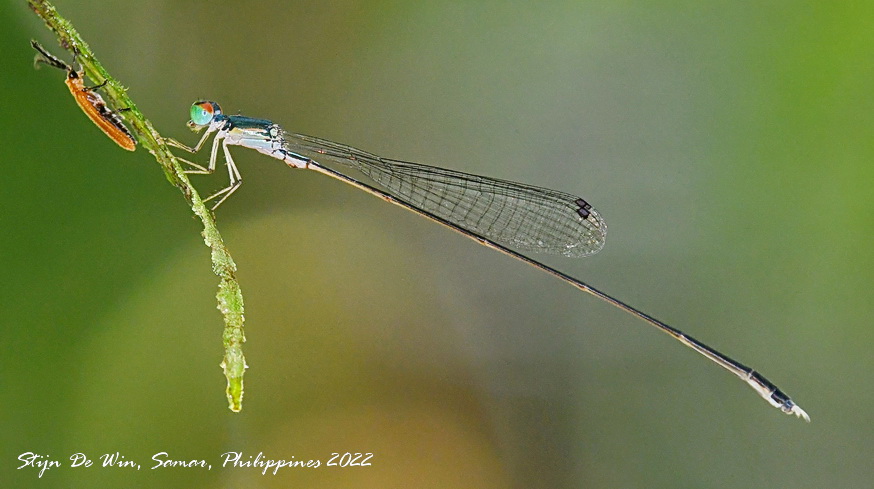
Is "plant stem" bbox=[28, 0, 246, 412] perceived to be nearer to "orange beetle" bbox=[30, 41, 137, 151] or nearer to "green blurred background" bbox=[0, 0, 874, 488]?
"orange beetle" bbox=[30, 41, 137, 151]

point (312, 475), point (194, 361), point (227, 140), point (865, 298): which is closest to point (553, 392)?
point (312, 475)

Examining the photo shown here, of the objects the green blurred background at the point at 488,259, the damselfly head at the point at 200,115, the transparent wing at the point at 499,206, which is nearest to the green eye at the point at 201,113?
the damselfly head at the point at 200,115

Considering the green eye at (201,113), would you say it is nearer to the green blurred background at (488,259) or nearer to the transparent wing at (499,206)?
the green blurred background at (488,259)

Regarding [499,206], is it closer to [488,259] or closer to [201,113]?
[488,259]

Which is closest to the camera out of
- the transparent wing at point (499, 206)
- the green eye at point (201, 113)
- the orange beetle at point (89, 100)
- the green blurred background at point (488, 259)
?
the orange beetle at point (89, 100)

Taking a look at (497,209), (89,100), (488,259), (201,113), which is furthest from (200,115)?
(488,259)

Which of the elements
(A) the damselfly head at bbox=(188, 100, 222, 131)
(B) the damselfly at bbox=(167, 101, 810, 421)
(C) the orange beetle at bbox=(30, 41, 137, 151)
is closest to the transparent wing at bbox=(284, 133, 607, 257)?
(B) the damselfly at bbox=(167, 101, 810, 421)
